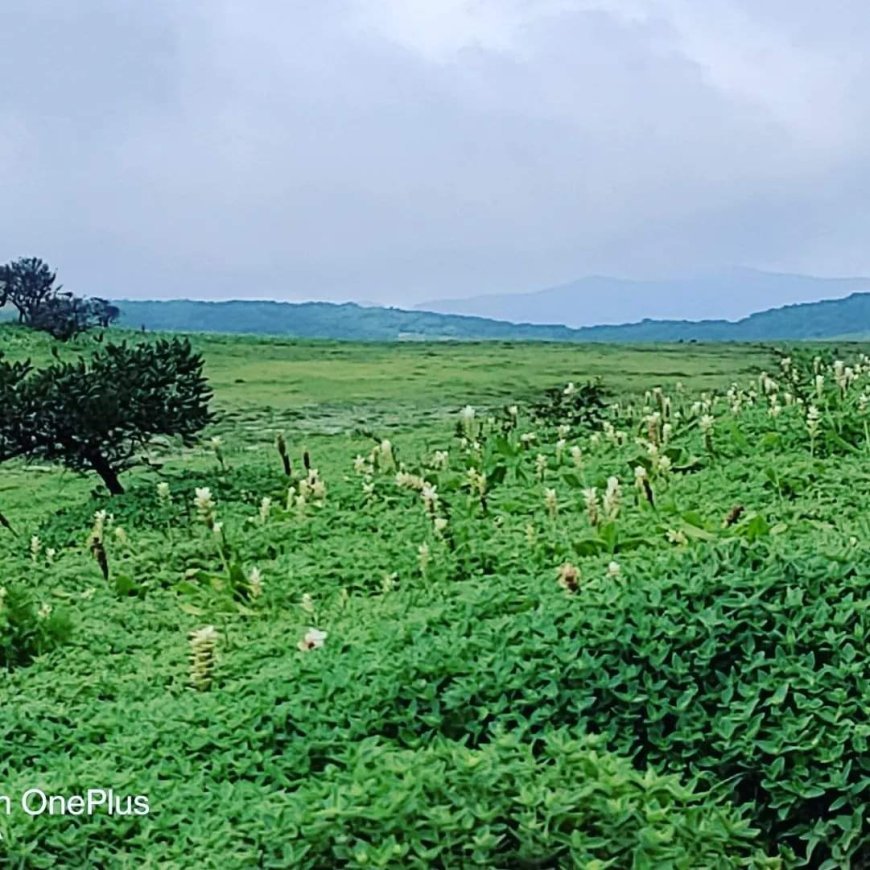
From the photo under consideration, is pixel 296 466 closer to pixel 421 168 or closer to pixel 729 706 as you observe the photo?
pixel 421 168

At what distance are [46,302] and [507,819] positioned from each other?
2391mm

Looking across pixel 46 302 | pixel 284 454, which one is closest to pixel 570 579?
pixel 284 454

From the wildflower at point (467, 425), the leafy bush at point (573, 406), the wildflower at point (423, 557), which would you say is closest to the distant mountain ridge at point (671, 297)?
the leafy bush at point (573, 406)

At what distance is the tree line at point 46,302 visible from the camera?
3305 mm

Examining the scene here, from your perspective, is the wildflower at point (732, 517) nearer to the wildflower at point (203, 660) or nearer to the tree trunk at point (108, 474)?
the wildflower at point (203, 660)

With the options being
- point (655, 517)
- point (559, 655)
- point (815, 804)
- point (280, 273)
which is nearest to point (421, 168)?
point (280, 273)

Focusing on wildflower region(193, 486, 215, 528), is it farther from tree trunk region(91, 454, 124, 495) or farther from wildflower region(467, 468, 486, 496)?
wildflower region(467, 468, 486, 496)

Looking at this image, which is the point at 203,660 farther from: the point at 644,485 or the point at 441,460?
the point at 441,460

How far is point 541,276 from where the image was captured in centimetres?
367

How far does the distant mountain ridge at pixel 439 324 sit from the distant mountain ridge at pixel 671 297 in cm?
3

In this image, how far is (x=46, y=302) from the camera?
11.0ft

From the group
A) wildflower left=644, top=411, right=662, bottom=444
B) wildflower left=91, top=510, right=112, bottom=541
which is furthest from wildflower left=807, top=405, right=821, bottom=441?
wildflower left=91, top=510, right=112, bottom=541

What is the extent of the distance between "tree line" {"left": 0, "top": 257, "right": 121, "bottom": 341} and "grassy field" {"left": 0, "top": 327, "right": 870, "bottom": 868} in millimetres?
76

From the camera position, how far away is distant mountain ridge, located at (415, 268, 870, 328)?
373cm
